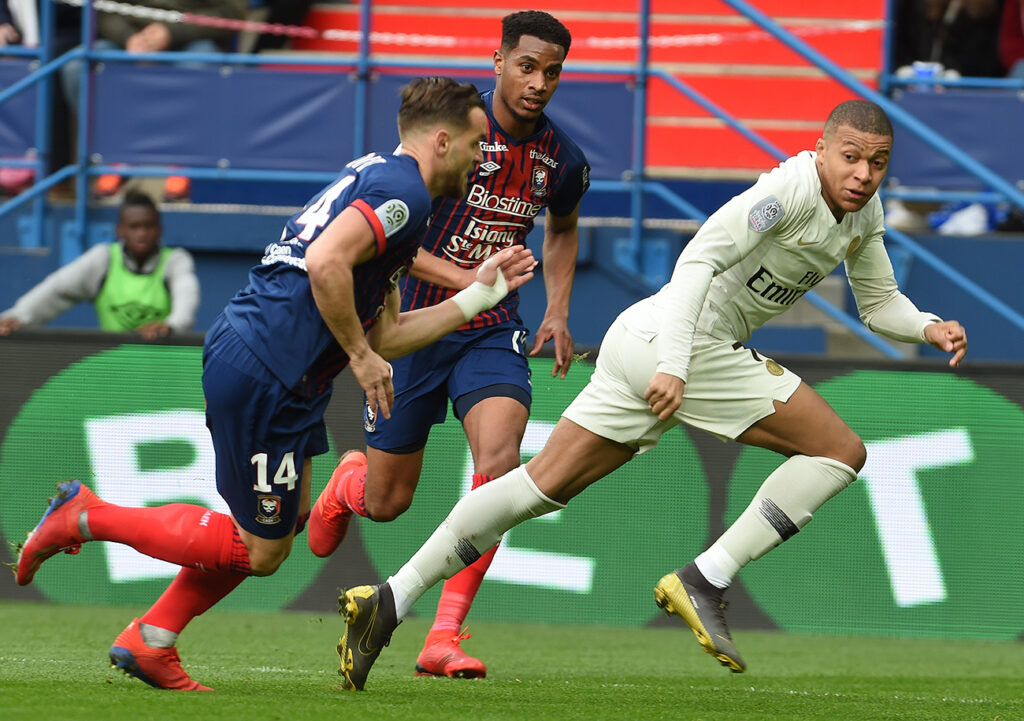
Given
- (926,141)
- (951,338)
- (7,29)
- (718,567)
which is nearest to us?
(718,567)

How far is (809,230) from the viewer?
4992mm

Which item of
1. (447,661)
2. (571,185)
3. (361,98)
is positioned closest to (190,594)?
(447,661)

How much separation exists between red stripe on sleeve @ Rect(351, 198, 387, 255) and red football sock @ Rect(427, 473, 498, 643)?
1.51 m

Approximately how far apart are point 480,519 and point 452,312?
74 cm

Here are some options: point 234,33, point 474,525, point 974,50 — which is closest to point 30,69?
point 234,33

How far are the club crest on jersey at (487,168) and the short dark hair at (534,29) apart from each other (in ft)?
1.46

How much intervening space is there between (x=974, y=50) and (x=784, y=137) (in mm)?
1474

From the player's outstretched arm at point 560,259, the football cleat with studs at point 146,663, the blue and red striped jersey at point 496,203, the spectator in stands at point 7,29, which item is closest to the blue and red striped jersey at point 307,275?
the football cleat with studs at point 146,663

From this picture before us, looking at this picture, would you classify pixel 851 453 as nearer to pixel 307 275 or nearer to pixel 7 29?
pixel 307 275

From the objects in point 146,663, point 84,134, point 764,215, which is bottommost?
point 146,663

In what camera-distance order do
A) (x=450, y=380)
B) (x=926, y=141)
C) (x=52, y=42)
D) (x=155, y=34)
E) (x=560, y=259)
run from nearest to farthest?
(x=450, y=380) < (x=560, y=259) < (x=926, y=141) < (x=52, y=42) < (x=155, y=34)

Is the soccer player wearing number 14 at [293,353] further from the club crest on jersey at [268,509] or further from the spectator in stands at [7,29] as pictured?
the spectator in stands at [7,29]

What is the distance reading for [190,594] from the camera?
4.90 metres

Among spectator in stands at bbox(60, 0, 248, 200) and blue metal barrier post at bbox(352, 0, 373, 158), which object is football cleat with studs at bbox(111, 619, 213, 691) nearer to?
blue metal barrier post at bbox(352, 0, 373, 158)
